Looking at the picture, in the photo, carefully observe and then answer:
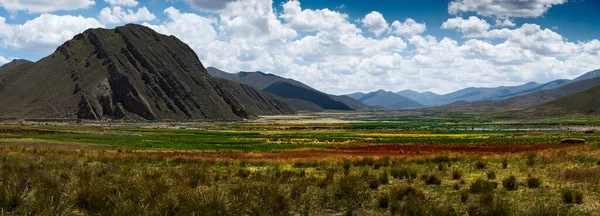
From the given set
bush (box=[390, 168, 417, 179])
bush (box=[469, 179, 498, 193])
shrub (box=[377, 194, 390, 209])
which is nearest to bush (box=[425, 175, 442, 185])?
bush (box=[390, 168, 417, 179])

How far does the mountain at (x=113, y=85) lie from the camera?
14550 cm

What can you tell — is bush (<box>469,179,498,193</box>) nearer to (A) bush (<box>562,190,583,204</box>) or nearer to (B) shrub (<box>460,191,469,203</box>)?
(B) shrub (<box>460,191,469,203</box>)

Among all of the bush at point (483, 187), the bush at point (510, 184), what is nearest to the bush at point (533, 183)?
the bush at point (510, 184)

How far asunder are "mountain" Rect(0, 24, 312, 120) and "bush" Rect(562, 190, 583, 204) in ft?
485

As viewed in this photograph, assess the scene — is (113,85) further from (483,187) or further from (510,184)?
(510,184)

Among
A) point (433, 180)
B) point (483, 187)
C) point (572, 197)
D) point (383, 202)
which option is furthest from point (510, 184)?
point (383, 202)

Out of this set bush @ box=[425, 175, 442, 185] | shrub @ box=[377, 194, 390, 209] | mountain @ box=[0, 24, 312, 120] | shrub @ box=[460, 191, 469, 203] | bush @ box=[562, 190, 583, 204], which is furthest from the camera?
mountain @ box=[0, 24, 312, 120]

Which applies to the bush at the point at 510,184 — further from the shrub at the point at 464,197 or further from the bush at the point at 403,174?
the bush at the point at 403,174

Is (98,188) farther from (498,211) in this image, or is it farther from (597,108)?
(597,108)

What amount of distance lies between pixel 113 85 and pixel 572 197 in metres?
165

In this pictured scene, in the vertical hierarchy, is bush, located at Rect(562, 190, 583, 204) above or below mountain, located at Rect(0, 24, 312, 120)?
below

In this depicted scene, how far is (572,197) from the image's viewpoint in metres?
13.0

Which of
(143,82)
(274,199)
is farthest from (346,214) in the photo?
→ (143,82)

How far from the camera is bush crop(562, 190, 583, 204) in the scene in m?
12.8
